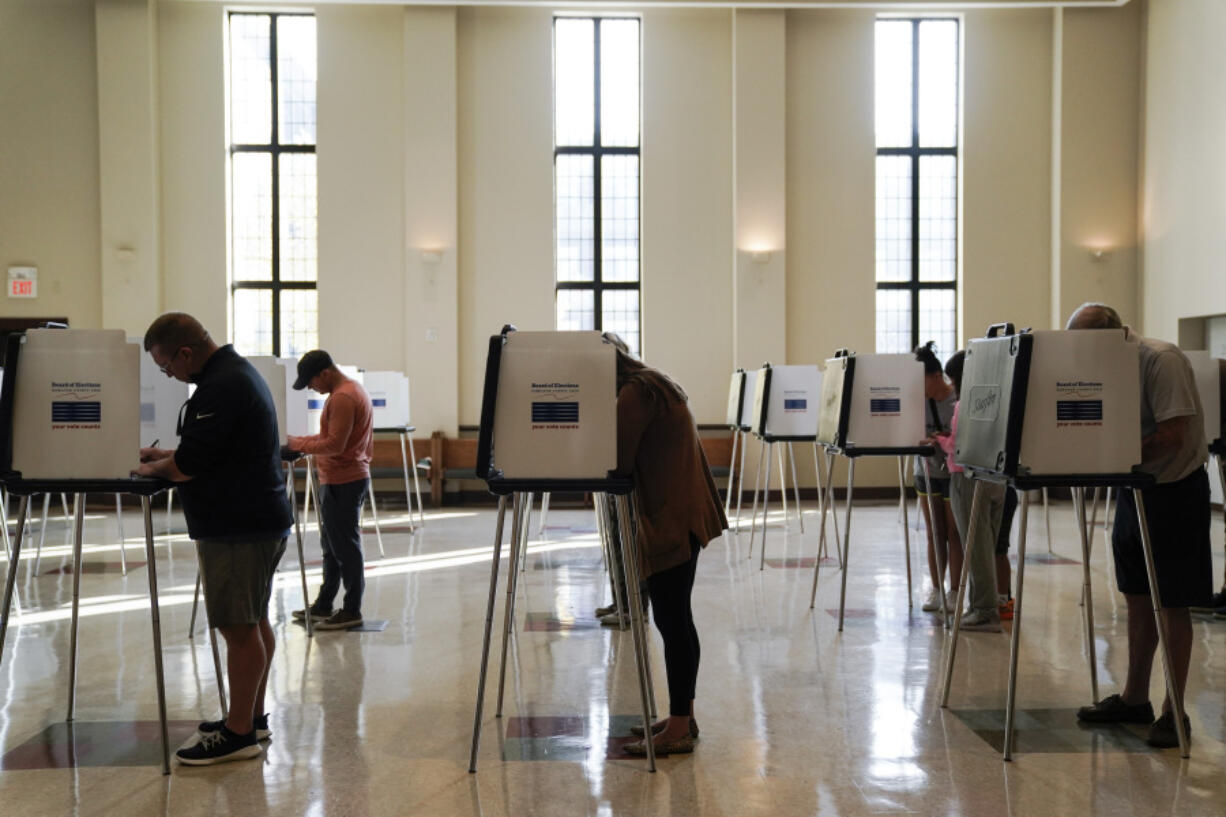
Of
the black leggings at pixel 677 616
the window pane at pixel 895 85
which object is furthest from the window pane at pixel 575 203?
the black leggings at pixel 677 616

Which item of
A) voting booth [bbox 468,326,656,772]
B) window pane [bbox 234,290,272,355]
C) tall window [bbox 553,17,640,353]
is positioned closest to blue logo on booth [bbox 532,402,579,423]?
voting booth [bbox 468,326,656,772]

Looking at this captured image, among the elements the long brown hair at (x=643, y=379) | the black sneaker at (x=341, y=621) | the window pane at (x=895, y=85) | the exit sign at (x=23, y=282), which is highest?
the window pane at (x=895, y=85)

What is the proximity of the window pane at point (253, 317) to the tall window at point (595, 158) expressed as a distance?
3721 mm

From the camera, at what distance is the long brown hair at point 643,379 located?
148 inches

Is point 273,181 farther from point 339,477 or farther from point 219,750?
point 219,750

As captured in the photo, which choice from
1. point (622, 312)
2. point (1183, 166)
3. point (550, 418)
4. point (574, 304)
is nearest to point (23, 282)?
point (574, 304)

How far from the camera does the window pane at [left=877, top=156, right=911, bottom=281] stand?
1380 centimetres

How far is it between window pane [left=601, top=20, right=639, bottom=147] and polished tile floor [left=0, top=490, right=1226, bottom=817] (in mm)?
7795

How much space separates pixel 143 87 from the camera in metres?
12.8

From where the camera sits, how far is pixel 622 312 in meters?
13.8

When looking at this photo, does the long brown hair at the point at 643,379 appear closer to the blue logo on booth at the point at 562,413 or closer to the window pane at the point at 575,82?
the blue logo on booth at the point at 562,413

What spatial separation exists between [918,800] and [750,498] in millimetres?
9911

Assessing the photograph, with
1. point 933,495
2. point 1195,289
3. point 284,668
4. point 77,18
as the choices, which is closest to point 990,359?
point 933,495

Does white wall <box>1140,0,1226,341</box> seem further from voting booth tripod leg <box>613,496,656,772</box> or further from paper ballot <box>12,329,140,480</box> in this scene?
paper ballot <box>12,329,140,480</box>
